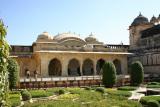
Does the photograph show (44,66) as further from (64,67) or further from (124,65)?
(124,65)

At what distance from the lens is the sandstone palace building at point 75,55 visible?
33750 millimetres

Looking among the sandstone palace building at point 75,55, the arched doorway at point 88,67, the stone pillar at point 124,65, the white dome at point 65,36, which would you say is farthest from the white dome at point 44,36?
the stone pillar at point 124,65

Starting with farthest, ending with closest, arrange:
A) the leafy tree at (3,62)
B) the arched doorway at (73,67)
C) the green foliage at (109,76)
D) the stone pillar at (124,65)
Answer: the stone pillar at (124,65) < the arched doorway at (73,67) < the green foliage at (109,76) < the leafy tree at (3,62)

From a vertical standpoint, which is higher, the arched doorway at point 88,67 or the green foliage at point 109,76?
the arched doorway at point 88,67

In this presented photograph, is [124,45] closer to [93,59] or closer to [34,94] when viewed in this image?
[93,59]

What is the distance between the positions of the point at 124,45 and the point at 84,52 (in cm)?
1151

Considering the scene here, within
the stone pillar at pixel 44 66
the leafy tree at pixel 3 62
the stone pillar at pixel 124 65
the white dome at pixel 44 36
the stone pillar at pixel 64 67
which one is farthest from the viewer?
the white dome at pixel 44 36

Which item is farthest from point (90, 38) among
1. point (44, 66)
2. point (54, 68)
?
point (44, 66)

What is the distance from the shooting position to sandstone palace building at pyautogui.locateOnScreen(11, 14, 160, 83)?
33750 mm

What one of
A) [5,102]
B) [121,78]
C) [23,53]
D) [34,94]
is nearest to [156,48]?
[121,78]

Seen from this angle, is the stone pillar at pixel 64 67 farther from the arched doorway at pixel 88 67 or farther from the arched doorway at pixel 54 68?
the arched doorway at pixel 88 67

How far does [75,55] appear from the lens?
34656 mm

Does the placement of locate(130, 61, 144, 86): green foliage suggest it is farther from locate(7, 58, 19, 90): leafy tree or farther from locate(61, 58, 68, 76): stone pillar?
locate(61, 58, 68, 76): stone pillar

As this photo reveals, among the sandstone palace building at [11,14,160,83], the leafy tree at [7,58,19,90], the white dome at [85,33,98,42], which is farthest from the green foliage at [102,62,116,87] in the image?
the white dome at [85,33,98,42]
